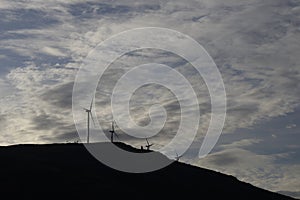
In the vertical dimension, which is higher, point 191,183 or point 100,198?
point 191,183

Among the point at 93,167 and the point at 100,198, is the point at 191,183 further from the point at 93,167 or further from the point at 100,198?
the point at 100,198

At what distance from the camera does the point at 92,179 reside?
103 metres

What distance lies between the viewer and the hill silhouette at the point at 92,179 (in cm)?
9197

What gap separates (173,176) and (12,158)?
40922 millimetres

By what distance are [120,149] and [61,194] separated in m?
54.7

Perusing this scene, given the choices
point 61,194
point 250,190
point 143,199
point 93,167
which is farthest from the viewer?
point 250,190

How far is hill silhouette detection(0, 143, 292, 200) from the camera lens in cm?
9197

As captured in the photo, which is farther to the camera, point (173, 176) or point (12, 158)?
point (173, 176)

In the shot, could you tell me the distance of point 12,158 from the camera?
108 m

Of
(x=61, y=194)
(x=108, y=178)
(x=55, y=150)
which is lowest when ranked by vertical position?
(x=61, y=194)

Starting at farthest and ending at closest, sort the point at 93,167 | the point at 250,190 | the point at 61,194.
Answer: the point at 250,190 → the point at 93,167 → the point at 61,194

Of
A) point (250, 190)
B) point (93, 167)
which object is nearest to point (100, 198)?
point (93, 167)

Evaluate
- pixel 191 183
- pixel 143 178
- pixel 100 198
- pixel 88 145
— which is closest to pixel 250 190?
pixel 191 183

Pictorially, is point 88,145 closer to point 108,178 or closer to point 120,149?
point 120,149
